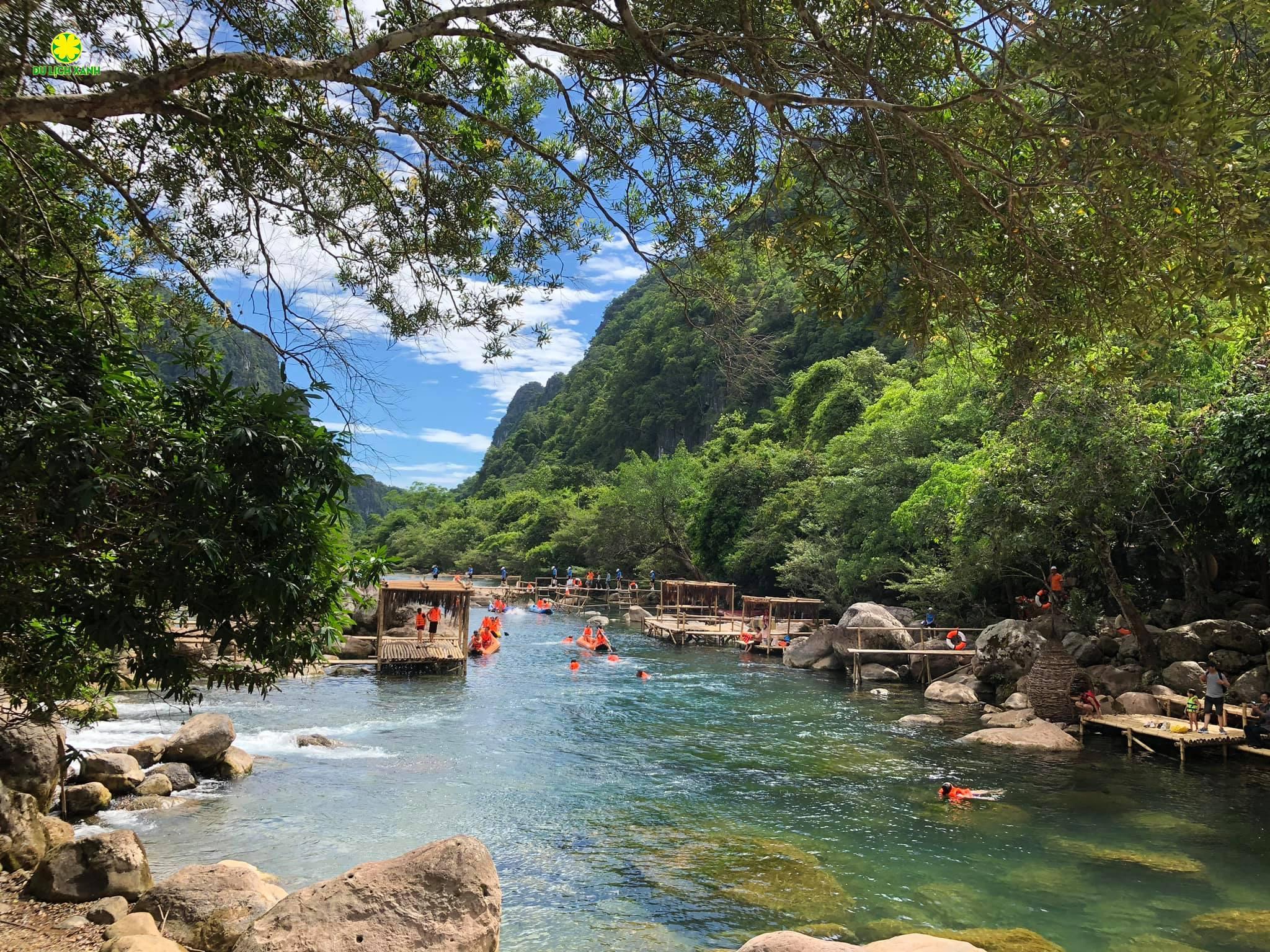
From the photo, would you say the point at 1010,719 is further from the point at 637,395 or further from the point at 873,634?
the point at 637,395

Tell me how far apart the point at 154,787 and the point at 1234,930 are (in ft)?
39.2

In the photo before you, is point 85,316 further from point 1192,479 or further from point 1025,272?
point 1192,479

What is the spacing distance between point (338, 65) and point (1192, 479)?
15422 mm

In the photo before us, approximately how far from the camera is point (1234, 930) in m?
7.29

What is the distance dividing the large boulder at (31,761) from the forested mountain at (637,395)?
8476 millimetres

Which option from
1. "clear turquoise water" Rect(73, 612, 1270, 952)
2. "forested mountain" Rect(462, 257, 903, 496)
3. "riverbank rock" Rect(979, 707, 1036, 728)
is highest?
"forested mountain" Rect(462, 257, 903, 496)

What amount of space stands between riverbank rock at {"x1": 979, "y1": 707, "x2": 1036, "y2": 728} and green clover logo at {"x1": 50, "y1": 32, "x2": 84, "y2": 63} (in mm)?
16264

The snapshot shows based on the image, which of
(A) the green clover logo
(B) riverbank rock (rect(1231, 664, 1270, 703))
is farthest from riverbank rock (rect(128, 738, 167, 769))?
(B) riverbank rock (rect(1231, 664, 1270, 703))

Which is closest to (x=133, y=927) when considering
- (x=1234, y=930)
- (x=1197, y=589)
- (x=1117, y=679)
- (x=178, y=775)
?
(x=178, y=775)

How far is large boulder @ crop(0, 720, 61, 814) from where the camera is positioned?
7.66 m

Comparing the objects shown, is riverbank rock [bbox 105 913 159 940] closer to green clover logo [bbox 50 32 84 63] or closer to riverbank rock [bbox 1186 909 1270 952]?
Result: green clover logo [bbox 50 32 84 63]

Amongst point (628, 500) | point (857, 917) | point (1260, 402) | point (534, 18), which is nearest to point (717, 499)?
point (628, 500)

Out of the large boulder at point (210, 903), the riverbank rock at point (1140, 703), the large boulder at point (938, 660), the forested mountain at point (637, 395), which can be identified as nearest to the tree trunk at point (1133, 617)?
the riverbank rock at point (1140, 703)

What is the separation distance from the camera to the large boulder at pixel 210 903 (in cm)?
577
